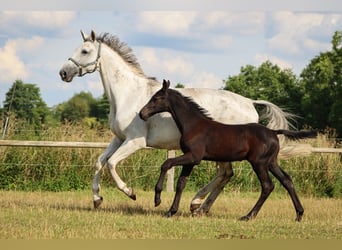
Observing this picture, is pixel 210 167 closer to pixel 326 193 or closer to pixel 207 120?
pixel 326 193

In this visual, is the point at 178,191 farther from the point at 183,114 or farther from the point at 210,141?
the point at 183,114

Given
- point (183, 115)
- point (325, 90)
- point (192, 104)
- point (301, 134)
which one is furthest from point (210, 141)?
point (325, 90)

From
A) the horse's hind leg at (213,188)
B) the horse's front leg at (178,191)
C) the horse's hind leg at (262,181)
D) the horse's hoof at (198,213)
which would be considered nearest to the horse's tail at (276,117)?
the horse's hind leg at (213,188)

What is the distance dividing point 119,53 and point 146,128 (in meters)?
1.45

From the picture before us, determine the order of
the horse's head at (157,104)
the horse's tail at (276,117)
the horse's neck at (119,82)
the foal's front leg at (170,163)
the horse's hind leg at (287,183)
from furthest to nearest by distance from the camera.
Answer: the horse's tail at (276,117)
the horse's neck at (119,82)
the horse's hind leg at (287,183)
the horse's head at (157,104)
the foal's front leg at (170,163)

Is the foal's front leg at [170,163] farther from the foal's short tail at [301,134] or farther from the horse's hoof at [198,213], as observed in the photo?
the foal's short tail at [301,134]

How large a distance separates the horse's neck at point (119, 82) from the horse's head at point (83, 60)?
0.43ft

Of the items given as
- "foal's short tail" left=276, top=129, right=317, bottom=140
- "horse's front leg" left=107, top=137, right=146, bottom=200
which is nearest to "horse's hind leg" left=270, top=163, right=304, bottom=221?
"foal's short tail" left=276, top=129, right=317, bottom=140

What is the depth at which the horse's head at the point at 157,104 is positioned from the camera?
883cm

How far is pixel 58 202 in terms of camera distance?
10.7 meters

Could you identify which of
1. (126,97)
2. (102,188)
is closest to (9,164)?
(102,188)

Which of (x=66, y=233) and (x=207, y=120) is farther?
(x=207, y=120)

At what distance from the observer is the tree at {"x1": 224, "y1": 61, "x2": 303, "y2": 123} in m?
49.7

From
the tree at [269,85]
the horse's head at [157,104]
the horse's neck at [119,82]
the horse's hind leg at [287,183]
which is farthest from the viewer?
the tree at [269,85]
